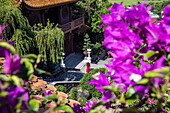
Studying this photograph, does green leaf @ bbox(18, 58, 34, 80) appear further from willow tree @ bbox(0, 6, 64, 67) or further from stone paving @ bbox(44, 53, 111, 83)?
stone paving @ bbox(44, 53, 111, 83)

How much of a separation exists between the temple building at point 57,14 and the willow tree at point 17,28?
0.89 metres

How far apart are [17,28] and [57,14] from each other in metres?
4.89

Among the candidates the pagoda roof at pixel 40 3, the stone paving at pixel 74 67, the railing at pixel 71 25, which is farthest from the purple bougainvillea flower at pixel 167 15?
the railing at pixel 71 25

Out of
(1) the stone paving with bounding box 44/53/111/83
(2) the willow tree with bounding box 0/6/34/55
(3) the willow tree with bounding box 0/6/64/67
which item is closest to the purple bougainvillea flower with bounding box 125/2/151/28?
(3) the willow tree with bounding box 0/6/64/67

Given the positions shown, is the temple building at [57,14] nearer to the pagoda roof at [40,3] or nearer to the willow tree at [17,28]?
the pagoda roof at [40,3]

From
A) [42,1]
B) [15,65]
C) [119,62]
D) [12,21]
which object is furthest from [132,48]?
[42,1]

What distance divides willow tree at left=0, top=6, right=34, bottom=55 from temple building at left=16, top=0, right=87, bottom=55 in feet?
2.91

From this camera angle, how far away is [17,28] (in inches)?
245

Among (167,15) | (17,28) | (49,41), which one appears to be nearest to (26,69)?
(167,15)

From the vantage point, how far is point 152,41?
70 centimetres

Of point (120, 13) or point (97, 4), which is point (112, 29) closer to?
point (120, 13)

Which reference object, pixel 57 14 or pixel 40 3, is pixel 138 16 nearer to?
pixel 40 3

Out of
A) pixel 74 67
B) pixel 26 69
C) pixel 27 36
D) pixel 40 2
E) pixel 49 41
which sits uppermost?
pixel 40 2

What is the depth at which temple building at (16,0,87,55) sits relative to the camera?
7.62 metres
